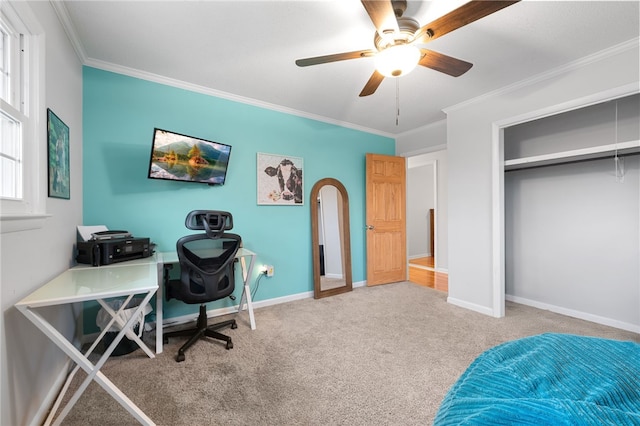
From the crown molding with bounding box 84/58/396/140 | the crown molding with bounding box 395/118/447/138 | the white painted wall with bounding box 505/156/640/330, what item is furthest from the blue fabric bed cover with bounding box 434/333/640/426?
the crown molding with bounding box 395/118/447/138

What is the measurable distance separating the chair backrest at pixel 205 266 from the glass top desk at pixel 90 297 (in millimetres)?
340

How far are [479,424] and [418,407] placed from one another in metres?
1.19

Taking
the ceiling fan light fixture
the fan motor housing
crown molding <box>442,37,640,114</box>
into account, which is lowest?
the ceiling fan light fixture

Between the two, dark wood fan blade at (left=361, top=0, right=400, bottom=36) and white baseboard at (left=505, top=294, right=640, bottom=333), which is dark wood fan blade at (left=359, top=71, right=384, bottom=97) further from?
white baseboard at (left=505, top=294, right=640, bottom=333)

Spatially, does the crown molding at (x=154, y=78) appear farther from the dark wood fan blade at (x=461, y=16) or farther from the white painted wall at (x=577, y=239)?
the white painted wall at (x=577, y=239)

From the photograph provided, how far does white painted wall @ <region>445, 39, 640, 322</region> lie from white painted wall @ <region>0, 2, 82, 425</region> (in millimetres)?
3695

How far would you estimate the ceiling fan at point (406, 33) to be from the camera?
4.32 feet

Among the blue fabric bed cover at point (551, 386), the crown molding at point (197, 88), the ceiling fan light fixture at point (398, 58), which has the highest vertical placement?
the crown molding at point (197, 88)

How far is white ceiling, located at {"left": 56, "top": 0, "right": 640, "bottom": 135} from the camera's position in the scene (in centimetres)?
175

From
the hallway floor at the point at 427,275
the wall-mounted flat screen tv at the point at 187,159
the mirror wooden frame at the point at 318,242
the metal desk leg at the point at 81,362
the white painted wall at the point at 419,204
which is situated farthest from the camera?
the white painted wall at the point at 419,204

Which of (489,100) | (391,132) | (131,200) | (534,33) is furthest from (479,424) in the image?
(391,132)

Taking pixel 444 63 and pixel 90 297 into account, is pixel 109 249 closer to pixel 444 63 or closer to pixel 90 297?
pixel 90 297

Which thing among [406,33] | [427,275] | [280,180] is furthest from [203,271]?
[427,275]

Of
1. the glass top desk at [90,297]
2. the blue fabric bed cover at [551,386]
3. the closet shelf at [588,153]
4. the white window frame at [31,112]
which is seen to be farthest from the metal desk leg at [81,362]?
the closet shelf at [588,153]
